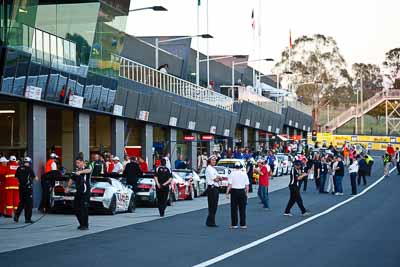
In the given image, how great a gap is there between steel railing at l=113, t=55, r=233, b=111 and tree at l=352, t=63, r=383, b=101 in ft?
246

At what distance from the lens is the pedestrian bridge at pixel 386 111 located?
102250mm

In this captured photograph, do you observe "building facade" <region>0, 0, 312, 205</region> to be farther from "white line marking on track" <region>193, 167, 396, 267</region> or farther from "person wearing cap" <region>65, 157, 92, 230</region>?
"white line marking on track" <region>193, 167, 396, 267</region>

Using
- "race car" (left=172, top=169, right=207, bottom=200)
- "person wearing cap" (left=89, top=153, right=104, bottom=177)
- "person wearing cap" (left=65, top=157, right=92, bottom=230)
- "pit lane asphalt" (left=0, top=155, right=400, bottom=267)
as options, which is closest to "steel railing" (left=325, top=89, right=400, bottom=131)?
"race car" (left=172, top=169, right=207, bottom=200)

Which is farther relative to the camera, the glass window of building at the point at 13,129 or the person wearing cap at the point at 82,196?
the glass window of building at the point at 13,129

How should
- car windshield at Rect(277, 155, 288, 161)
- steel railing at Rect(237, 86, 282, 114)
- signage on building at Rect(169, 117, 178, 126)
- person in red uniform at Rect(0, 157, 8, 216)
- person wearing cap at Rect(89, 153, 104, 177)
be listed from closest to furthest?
person in red uniform at Rect(0, 157, 8, 216), person wearing cap at Rect(89, 153, 104, 177), signage on building at Rect(169, 117, 178, 126), car windshield at Rect(277, 155, 288, 161), steel railing at Rect(237, 86, 282, 114)

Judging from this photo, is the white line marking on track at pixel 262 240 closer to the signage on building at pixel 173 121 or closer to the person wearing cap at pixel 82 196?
the person wearing cap at pixel 82 196

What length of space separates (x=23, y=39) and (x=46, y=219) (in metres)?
6.44

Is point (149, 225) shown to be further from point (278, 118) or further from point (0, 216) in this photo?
point (278, 118)

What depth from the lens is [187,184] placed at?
33750 mm

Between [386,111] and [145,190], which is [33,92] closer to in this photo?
[145,190]

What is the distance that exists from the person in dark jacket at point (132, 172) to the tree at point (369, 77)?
107183 mm

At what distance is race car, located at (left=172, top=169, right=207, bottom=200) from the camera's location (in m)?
32.9

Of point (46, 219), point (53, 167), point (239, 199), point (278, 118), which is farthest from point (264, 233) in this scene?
point (278, 118)

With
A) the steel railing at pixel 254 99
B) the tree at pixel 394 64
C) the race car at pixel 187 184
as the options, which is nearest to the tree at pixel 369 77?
the tree at pixel 394 64
